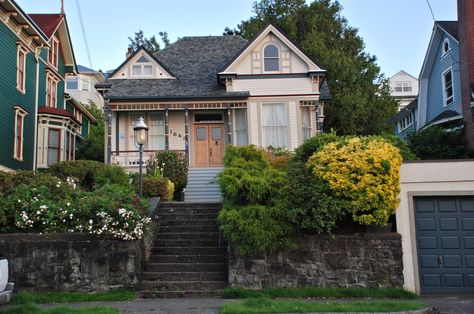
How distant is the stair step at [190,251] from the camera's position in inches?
476

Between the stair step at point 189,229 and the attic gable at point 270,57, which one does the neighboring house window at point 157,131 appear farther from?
the stair step at point 189,229

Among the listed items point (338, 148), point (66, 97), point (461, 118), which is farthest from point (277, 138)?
point (66, 97)

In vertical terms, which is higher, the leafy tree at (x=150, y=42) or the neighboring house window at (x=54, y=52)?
the leafy tree at (x=150, y=42)

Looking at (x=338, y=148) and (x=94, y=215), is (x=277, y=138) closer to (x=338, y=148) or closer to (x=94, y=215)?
(x=338, y=148)

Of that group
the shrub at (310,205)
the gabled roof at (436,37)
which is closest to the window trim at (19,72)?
the shrub at (310,205)

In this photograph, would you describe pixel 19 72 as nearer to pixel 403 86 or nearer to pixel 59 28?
pixel 59 28

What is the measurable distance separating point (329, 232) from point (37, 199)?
6784 millimetres

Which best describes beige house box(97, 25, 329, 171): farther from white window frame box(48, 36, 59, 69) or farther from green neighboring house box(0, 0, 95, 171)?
white window frame box(48, 36, 59, 69)

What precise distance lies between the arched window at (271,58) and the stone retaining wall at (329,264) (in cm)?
1291

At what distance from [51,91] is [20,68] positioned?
4.28 m

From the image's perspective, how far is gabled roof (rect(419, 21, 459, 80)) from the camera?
23.1 m

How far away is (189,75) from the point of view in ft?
79.7

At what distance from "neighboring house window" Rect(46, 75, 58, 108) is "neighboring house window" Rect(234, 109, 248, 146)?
34.1 feet

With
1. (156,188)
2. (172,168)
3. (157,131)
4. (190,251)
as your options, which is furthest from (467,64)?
(190,251)
